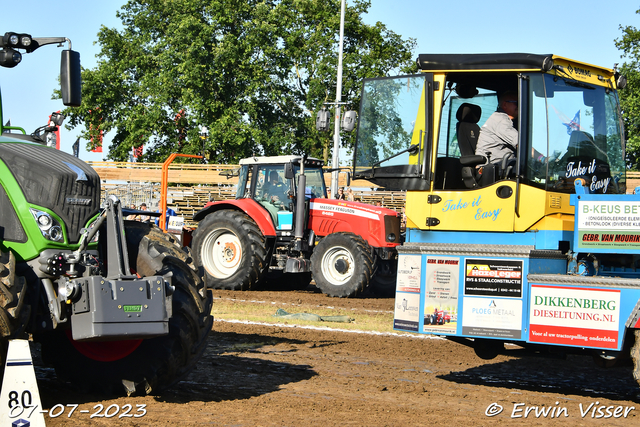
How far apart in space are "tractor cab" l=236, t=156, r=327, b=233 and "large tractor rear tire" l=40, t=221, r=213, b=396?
9.32m

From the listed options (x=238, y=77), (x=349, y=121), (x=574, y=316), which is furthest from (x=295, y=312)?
(x=238, y=77)

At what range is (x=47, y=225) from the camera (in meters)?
5.38

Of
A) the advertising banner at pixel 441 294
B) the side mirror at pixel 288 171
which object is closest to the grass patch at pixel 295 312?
the side mirror at pixel 288 171

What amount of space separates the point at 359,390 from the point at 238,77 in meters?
32.2

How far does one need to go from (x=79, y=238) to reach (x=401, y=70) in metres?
33.7

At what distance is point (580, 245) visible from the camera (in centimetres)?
641

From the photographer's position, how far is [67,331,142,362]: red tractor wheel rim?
229 inches

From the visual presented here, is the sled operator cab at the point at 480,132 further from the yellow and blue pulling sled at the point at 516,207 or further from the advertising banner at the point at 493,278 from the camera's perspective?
the advertising banner at the point at 493,278

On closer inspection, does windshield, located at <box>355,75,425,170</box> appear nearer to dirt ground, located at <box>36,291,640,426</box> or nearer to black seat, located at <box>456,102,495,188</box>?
black seat, located at <box>456,102,495,188</box>

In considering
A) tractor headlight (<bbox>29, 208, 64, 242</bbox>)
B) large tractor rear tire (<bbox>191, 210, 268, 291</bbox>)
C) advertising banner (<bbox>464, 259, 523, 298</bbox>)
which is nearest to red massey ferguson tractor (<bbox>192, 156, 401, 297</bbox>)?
large tractor rear tire (<bbox>191, 210, 268, 291</bbox>)

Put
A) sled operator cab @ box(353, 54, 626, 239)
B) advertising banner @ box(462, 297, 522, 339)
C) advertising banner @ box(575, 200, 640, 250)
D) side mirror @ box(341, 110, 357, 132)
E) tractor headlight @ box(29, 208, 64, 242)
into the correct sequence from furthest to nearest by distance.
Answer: side mirror @ box(341, 110, 357, 132) → sled operator cab @ box(353, 54, 626, 239) → advertising banner @ box(462, 297, 522, 339) → advertising banner @ box(575, 200, 640, 250) → tractor headlight @ box(29, 208, 64, 242)

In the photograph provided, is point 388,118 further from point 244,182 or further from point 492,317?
point 244,182

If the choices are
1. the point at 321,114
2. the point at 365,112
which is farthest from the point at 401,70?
the point at 365,112

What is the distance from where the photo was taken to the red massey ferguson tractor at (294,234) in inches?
579
